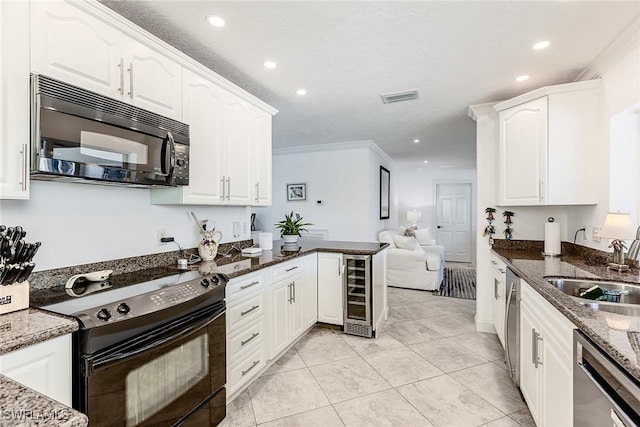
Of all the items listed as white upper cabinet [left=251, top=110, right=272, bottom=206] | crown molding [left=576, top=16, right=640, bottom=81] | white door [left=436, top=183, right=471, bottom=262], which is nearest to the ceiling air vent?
white upper cabinet [left=251, top=110, right=272, bottom=206]

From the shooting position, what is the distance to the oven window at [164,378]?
128 centimetres

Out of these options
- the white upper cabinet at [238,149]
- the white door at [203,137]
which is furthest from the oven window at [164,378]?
the white upper cabinet at [238,149]

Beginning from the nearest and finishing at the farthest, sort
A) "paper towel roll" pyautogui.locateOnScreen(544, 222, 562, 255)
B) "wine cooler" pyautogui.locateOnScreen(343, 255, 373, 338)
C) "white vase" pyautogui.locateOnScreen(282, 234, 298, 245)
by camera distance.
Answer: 1. "paper towel roll" pyautogui.locateOnScreen(544, 222, 562, 255)
2. "wine cooler" pyautogui.locateOnScreen(343, 255, 373, 338)
3. "white vase" pyautogui.locateOnScreen(282, 234, 298, 245)

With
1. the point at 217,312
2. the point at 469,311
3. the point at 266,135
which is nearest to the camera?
the point at 217,312

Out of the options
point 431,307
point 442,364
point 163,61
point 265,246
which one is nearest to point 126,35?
point 163,61

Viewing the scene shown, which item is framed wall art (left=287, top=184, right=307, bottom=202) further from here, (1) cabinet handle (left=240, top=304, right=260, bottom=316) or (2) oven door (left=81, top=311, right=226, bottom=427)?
(2) oven door (left=81, top=311, right=226, bottom=427)

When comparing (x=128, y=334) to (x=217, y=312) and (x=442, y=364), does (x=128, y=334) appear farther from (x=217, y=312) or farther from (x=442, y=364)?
(x=442, y=364)

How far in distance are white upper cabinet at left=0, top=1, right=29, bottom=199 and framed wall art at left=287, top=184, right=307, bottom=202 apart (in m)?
4.41

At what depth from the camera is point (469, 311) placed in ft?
12.9

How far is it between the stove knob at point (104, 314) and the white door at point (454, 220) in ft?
26.6

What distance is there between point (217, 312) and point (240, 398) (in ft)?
2.68

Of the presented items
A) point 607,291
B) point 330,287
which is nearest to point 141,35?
point 330,287

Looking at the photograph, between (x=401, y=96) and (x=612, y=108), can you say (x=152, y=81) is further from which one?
(x=612, y=108)

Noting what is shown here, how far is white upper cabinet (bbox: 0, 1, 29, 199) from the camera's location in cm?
122
